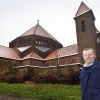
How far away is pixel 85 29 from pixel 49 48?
12803mm

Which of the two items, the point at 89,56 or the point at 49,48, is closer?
the point at 89,56

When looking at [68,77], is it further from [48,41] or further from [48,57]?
[48,41]

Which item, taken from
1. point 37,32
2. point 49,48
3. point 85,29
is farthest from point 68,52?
point 37,32

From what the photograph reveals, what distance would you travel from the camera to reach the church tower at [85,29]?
3631cm

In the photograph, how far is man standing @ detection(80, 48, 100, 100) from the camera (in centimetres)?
362

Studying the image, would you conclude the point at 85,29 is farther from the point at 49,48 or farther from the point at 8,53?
the point at 8,53

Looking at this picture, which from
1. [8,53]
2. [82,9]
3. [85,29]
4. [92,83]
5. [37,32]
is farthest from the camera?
[37,32]

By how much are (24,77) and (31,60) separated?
750 inches

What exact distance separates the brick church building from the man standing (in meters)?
30.6

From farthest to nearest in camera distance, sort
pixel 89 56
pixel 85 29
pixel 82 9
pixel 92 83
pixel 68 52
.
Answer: pixel 68 52 < pixel 82 9 < pixel 85 29 < pixel 89 56 < pixel 92 83

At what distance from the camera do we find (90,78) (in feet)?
12.2

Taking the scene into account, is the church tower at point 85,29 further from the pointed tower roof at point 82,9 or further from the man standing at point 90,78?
the man standing at point 90,78

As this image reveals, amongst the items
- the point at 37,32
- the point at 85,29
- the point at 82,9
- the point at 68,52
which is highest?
the point at 82,9

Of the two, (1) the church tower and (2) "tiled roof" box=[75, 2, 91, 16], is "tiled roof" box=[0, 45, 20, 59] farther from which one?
(2) "tiled roof" box=[75, 2, 91, 16]
